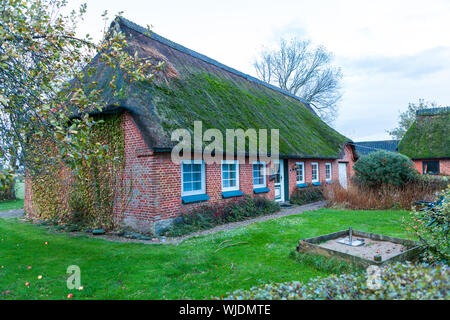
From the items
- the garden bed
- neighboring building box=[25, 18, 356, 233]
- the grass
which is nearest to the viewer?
the garden bed

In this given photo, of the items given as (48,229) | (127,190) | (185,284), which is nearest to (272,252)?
(185,284)

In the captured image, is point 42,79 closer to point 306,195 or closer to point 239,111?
point 239,111

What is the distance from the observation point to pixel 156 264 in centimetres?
542

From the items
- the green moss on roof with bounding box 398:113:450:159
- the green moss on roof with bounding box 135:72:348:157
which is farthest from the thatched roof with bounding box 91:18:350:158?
the green moss on roof with bounding box 398:113:450:159

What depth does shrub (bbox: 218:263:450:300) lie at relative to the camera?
7.77ft

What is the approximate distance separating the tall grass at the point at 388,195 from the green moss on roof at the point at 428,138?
14746 millimetres

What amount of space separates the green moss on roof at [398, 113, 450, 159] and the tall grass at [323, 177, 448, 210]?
14746mm

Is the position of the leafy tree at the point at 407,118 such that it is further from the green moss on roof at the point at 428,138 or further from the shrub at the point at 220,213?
the shrub at the point at 220,213

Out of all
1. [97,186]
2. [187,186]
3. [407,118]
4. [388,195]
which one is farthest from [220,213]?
[407,118]

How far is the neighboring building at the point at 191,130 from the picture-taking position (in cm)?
830

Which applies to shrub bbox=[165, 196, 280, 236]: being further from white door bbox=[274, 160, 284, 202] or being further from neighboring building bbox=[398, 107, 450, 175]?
neighboring building bbox=[398, 107, 450, 175]

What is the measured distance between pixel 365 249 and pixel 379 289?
3.52 metres
